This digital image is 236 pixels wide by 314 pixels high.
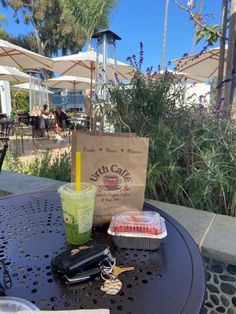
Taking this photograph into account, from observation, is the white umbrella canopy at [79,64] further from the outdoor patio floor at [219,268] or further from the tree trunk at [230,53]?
the outdoor patio floor at [219,268]

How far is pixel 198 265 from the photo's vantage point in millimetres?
775

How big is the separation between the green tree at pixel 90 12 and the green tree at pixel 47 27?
1342 millimetres

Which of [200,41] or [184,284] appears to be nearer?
[184,284]

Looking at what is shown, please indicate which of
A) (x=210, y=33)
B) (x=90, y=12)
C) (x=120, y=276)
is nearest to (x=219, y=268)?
(x=120, y=276)

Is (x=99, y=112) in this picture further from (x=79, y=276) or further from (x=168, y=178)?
(x=79, y=276)

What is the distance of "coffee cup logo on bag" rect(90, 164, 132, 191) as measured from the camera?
3.22 feet

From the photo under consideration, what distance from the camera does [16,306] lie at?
577mm

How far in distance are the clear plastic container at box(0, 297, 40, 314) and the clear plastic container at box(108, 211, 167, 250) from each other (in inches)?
13.8

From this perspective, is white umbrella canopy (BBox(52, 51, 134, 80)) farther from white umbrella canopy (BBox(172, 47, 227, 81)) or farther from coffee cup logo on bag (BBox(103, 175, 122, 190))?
coffee cup logo on bag (BBox(103, 175, 122, 190))

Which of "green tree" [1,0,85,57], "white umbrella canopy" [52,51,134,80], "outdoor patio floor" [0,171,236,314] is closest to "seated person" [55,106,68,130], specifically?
A: "white umbrella canopy" [52,51,134,80]

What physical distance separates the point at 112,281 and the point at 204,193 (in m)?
1.06

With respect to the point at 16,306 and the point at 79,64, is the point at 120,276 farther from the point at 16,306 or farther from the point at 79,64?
the point at 79,64

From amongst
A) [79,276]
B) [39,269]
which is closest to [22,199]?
[39,269]

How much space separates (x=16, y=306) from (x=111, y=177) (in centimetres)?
53
